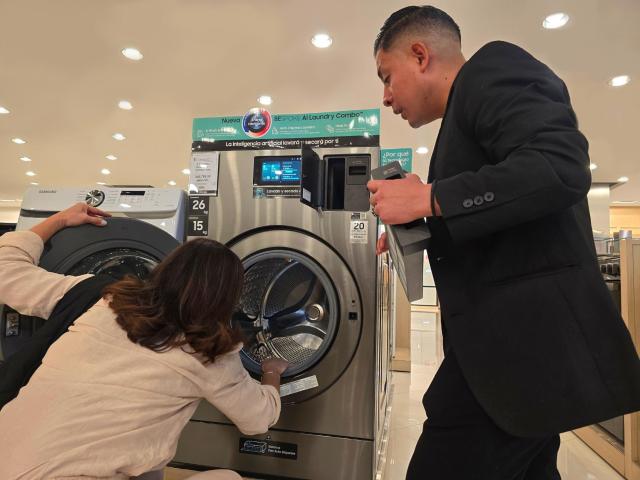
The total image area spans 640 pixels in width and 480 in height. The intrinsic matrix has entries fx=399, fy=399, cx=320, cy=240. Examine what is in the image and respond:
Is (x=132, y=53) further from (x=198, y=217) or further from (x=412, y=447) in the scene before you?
(x=412, y=447)

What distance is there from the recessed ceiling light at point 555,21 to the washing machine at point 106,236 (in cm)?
293

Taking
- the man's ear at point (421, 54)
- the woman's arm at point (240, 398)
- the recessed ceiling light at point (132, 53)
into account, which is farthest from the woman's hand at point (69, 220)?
the recessed ceiling light at point (132, 53)

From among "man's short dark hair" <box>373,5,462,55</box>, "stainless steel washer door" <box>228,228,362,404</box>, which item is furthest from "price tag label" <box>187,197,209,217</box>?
"man's short dark hair" <box>373,5,462,55</box>

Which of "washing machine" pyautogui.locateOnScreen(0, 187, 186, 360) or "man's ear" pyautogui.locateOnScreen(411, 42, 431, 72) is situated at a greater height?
"man's ear" pyautogui.locateOnScreen(411, 42, 431, 72)

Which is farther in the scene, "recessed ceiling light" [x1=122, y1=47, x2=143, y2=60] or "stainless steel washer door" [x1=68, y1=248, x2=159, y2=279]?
"recessed ceiling light" [x1=122, y1=47, x2=143, y2=60]

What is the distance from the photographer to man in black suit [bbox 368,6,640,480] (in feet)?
1.90

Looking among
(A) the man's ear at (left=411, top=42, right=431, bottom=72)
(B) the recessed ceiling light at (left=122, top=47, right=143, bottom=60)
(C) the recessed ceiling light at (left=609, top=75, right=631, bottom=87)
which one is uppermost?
(B) the recessed ceiling light at (left=122, top=47, right=143, bottom=60)

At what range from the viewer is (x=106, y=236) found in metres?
1.31

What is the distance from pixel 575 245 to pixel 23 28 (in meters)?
4.27

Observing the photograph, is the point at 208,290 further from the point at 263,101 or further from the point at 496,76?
the point at 263,101

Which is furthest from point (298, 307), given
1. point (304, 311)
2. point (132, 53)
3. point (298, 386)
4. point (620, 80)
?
point (620, 80)

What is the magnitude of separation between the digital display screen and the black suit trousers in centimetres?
98

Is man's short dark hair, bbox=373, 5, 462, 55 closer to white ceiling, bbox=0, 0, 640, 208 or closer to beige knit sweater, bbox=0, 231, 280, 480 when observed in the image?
beige knit sweater, bbox=0, 231, 280, 480

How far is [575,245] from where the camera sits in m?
0.62
